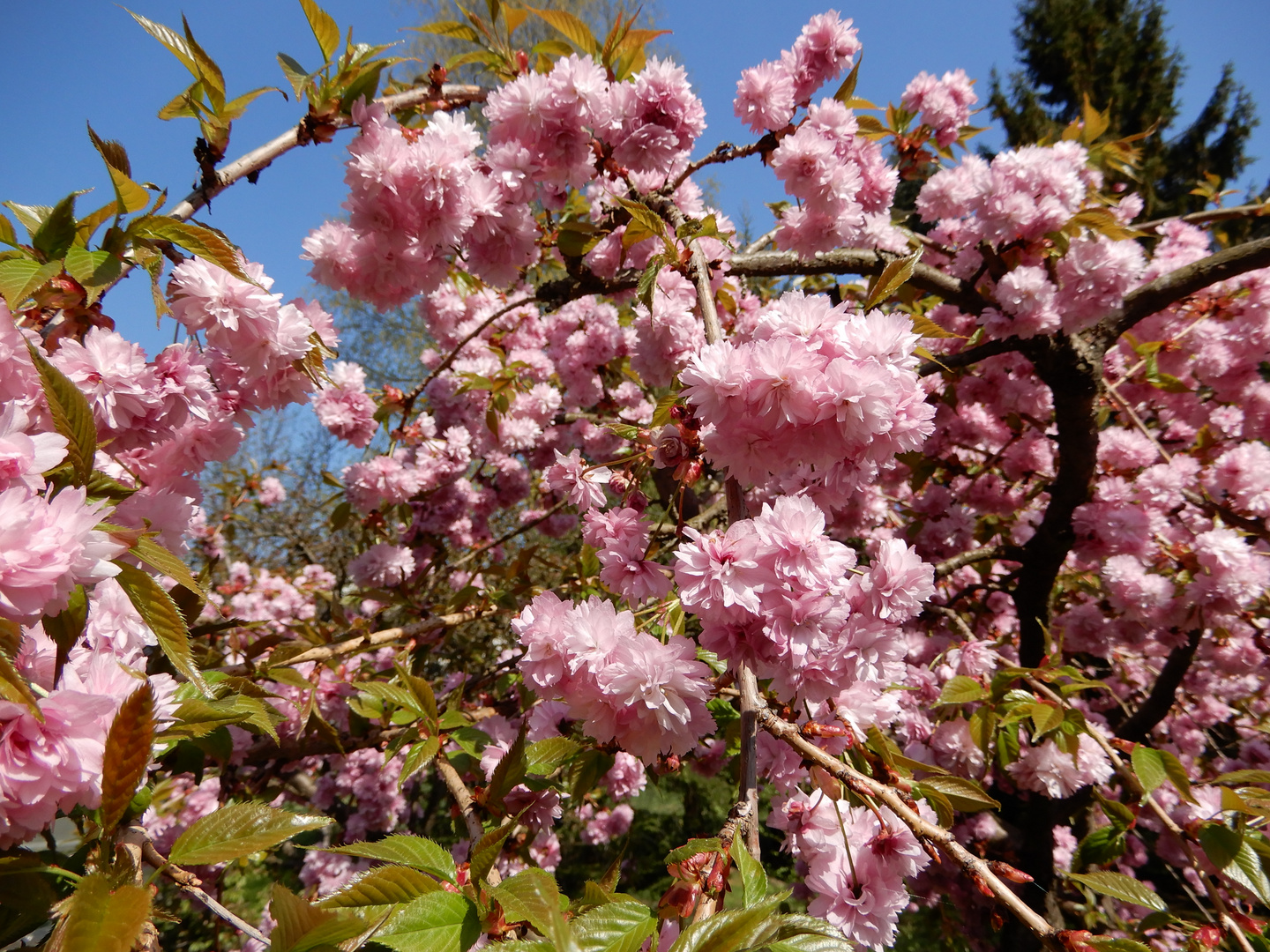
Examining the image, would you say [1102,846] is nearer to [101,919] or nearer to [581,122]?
[101,919]

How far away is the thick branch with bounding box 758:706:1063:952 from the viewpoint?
2.39 ft

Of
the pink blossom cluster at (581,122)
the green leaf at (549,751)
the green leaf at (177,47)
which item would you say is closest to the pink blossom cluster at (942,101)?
the pink blossom cluster at (581,122)

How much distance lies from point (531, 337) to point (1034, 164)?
2.74 metres

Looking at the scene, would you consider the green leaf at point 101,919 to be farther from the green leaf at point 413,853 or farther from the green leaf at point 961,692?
the green leaf at point 961,692

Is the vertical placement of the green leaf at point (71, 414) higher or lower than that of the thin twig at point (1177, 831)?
higher

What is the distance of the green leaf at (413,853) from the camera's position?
0.76m

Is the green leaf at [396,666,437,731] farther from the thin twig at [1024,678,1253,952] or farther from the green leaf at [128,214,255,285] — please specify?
the thin twig at [1024,678,1253,952]

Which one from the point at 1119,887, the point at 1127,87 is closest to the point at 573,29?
the point at 1119,887

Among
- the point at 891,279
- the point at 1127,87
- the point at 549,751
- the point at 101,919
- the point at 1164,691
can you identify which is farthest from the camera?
the point at 1127,87

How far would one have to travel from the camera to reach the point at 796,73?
6.74ft

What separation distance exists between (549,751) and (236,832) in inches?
24.2

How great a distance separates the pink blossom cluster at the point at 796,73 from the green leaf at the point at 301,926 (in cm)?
218

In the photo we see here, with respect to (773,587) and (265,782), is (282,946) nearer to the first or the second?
(773,587)

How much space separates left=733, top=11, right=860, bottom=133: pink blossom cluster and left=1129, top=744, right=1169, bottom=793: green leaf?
1961 millimetres
